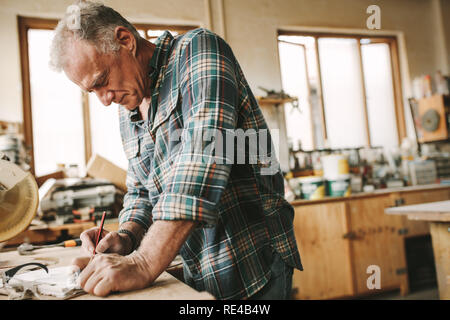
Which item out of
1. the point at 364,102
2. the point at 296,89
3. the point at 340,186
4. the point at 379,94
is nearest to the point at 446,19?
the point at 379,94

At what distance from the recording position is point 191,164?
70 cm

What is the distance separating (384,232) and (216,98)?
2.52 metres

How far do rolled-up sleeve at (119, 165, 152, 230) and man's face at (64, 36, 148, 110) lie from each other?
26 cm

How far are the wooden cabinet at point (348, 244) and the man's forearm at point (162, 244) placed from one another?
79.4 inches

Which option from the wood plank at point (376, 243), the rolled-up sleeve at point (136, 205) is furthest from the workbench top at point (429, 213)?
the rolled-up sleeve at point (136, 205)

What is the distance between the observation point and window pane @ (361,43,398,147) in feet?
12.5

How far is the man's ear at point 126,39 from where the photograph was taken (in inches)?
33.8

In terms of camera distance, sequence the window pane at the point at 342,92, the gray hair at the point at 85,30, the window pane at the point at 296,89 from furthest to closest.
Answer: the window pane at the point at 342,92, the window pane at the point at 296,89, the gray hair at the point at 85,30

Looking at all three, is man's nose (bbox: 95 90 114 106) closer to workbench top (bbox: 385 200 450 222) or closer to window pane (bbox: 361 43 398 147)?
workbench top (bbox: 385 200 450 222)

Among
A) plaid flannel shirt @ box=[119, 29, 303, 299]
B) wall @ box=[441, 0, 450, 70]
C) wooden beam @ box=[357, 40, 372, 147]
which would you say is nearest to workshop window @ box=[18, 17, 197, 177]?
plaid flannel shirt @ box=[119, 29, 303, 299]

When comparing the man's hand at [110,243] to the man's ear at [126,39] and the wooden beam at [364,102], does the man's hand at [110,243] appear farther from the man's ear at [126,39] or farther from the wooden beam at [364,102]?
the wooden beam at [364,102]

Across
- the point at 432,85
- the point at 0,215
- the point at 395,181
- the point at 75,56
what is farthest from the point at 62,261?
the point at 432,85
